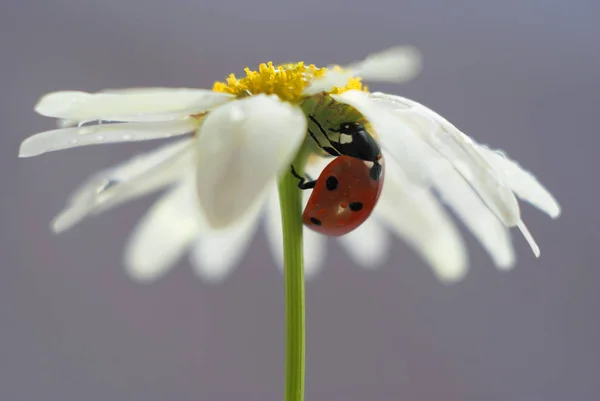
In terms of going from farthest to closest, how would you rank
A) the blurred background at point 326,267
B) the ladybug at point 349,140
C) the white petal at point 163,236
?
the blurred background at point 326,267 < the white petal at point 163,236 < the ladybug at point 349,140

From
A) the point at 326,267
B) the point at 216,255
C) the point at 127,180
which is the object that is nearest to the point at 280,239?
the point at 216,255

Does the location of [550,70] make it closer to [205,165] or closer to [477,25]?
[477,25]

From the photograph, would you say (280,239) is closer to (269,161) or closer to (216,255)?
(216,255)

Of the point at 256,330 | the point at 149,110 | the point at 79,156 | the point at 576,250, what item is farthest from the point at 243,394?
the point at 149,110

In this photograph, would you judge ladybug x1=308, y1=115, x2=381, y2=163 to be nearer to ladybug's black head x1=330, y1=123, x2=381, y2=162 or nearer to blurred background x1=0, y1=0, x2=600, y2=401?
ladybug's black head x1=330, y1=123, x2=381, y2=162

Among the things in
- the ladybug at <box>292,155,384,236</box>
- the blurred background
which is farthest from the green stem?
the blurred background

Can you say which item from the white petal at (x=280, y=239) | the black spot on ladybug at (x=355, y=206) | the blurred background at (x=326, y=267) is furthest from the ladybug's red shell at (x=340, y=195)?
the blurred background at (x=326, y=267)

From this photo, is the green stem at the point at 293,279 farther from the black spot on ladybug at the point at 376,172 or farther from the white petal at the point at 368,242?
the white petal at the point at 368,242
